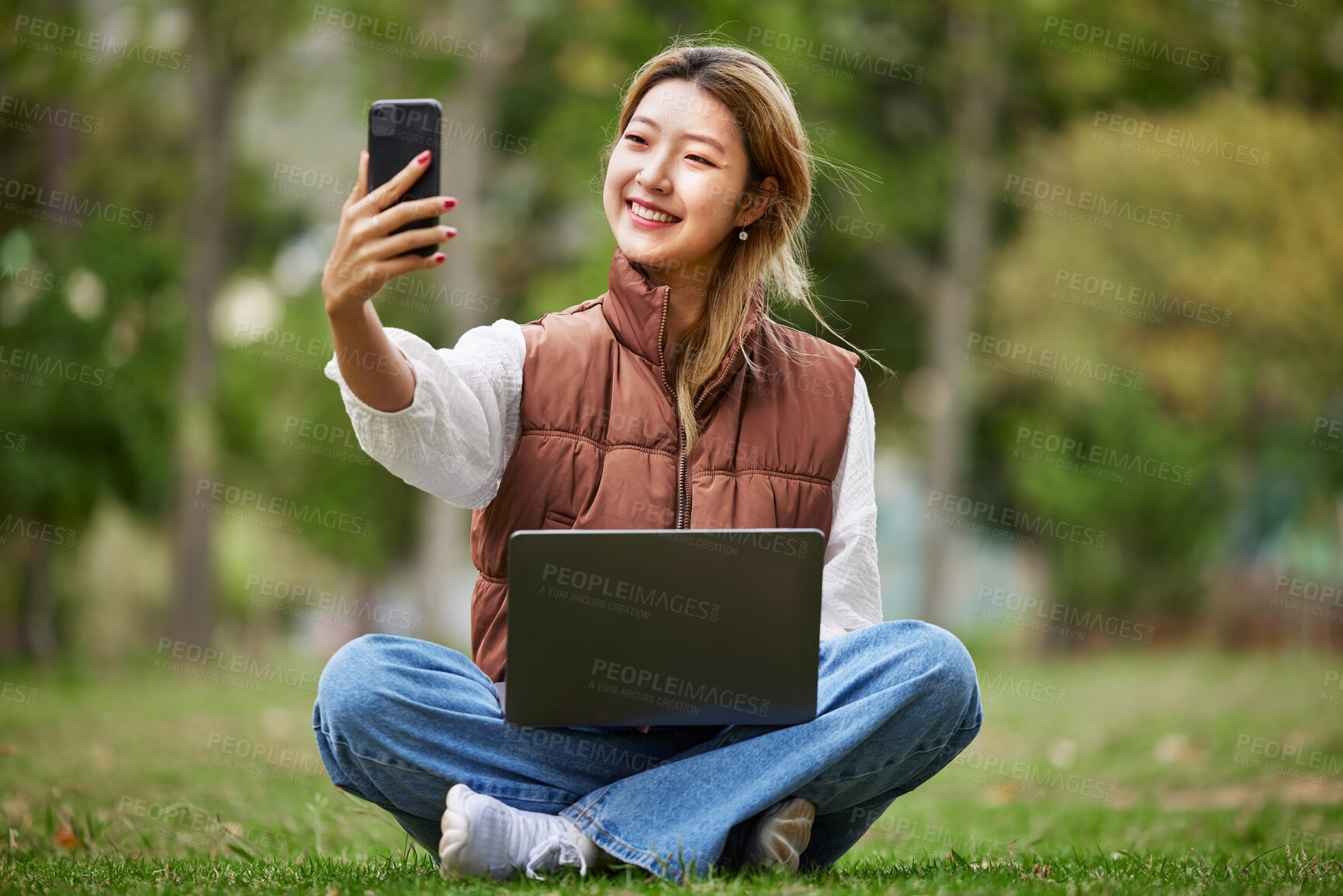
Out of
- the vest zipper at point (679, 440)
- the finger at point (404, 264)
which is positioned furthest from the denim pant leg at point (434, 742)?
the finger at point (404, 264)

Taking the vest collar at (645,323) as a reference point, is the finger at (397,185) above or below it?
above

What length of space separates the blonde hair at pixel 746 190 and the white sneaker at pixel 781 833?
93cm

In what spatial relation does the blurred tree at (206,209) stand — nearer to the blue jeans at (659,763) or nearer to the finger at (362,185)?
the blue jeans at (659,763)

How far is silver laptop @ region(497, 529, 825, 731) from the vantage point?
7.82 feet

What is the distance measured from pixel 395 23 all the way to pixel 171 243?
12.9 feet

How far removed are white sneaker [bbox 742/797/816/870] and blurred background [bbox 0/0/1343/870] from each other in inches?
240

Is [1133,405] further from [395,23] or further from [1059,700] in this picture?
[395,23]

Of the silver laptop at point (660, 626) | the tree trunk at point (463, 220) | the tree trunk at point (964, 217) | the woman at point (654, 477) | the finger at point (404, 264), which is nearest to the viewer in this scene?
the finger at point (404, 264)

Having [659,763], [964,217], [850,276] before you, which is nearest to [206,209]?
[850,276]

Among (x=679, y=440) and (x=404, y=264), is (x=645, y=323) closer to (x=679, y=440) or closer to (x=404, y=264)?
(x=679, y=440)

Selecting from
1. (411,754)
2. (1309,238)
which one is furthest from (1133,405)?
(411,754)

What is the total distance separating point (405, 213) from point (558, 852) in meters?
1.28

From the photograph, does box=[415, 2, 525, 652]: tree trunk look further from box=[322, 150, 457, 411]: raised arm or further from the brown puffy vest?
box=[322, 150, 457, 411]: raised arm

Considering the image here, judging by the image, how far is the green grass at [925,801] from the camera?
2723mm
